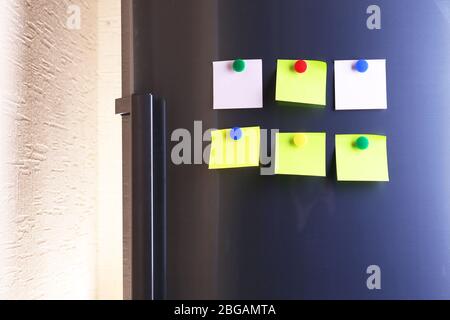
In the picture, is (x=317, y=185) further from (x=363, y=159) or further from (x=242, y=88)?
(x=242, y=88)

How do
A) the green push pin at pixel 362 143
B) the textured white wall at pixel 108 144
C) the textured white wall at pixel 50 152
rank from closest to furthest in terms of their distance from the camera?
the green push pin at pixel 362 143 → the textured white wall at pixel 50 152 → the textured white wall at pixel 108 144

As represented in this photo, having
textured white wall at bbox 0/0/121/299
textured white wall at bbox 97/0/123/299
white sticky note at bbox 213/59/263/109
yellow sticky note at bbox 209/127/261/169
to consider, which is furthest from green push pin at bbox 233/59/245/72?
textured white wall at bbox 97/0/123/299

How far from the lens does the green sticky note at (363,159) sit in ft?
2.87

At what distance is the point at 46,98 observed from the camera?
4.12 ft

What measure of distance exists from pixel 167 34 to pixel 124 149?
0.79 feet

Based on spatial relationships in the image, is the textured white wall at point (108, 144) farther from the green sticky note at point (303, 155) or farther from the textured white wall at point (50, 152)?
the green sticky note at point (303, 155)

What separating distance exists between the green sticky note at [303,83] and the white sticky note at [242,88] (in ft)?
0.13

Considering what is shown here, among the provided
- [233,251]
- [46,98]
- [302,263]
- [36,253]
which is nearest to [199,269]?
[233,251]

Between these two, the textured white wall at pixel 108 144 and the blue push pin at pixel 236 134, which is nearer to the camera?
the blue push pin at pixel 236 134

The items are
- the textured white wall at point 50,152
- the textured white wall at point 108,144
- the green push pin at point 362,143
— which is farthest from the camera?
the textured white wall at point 108,144

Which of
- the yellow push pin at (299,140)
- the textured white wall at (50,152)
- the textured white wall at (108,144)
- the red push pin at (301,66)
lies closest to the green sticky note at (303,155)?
the yellow push pin at (299,140)

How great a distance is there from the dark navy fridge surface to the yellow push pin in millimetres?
16

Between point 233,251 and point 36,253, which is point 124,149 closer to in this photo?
point 233,251

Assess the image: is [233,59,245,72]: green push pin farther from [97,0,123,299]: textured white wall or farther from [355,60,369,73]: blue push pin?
[97,0,123,299]: textured white wall
